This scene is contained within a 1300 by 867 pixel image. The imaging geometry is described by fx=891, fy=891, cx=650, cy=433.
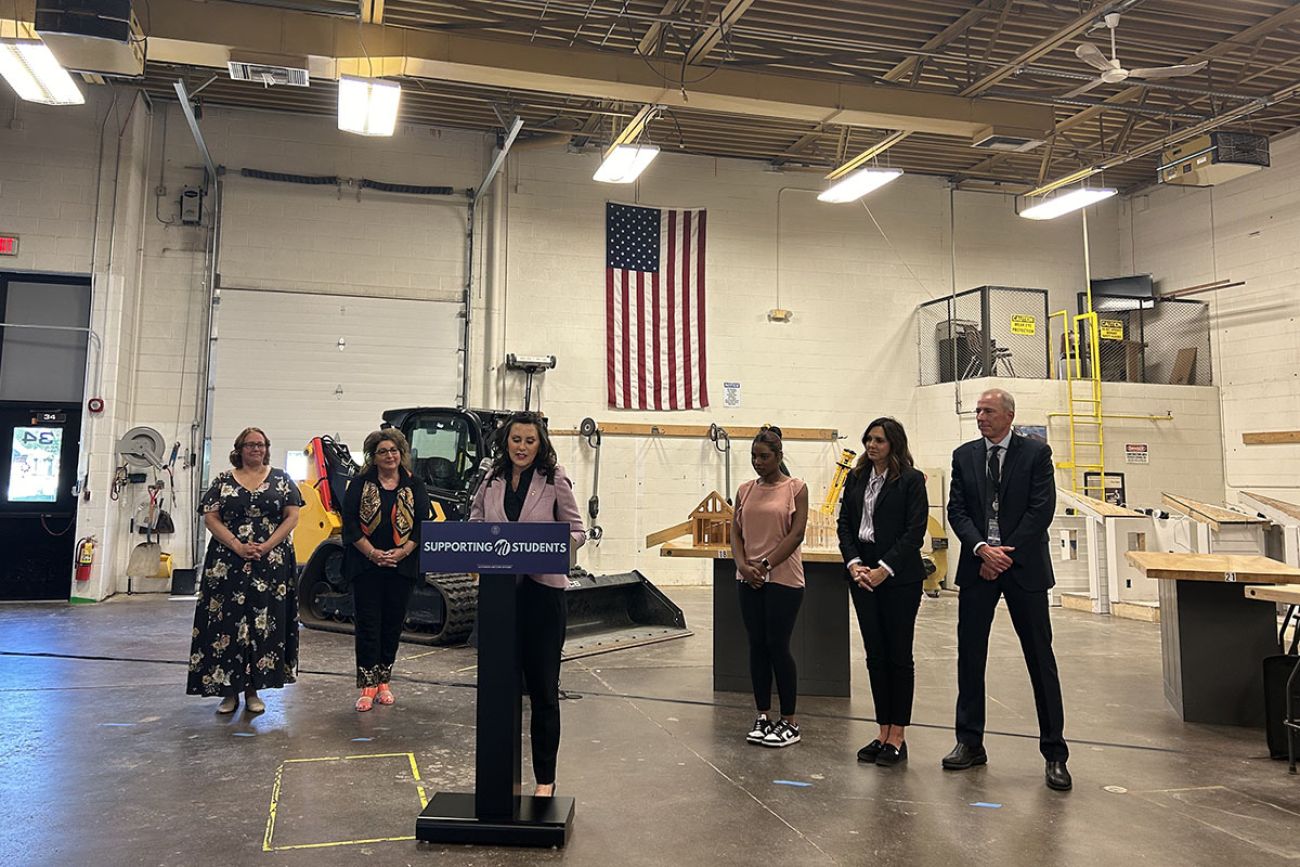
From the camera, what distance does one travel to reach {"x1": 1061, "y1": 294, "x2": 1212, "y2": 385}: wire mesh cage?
480 inches

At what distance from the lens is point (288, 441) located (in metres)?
10.5

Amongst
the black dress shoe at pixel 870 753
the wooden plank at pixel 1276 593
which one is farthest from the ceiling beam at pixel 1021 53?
the black dress shoe at pixel 870 753

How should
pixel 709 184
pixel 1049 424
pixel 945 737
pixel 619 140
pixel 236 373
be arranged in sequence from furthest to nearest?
pixel 709 184, pixel 1049 424, pixel 236 373, pixel 619 140, pixel 945 737

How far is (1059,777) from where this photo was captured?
3.81 m

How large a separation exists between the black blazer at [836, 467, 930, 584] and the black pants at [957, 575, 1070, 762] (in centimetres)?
28

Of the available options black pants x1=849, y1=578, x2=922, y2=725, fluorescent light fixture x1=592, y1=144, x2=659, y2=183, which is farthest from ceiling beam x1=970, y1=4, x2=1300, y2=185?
black pants x1=849, y1=578, x2=922, y2=725

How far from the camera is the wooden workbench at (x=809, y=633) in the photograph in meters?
5.51

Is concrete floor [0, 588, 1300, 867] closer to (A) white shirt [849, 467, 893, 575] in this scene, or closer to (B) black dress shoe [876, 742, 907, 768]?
(B) black dress shoe [876, 742, 907, 768]

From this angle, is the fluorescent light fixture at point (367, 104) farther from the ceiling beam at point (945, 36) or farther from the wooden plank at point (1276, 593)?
the wooden plank at point (1276, 593)

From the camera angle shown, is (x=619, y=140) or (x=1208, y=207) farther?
(x=1208, y=207)

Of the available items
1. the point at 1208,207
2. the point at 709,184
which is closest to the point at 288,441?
the point at 709,184

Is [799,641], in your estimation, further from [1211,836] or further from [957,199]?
[957,199]

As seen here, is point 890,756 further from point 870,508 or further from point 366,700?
point 366,700

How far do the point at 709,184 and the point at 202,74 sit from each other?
6277 mm
